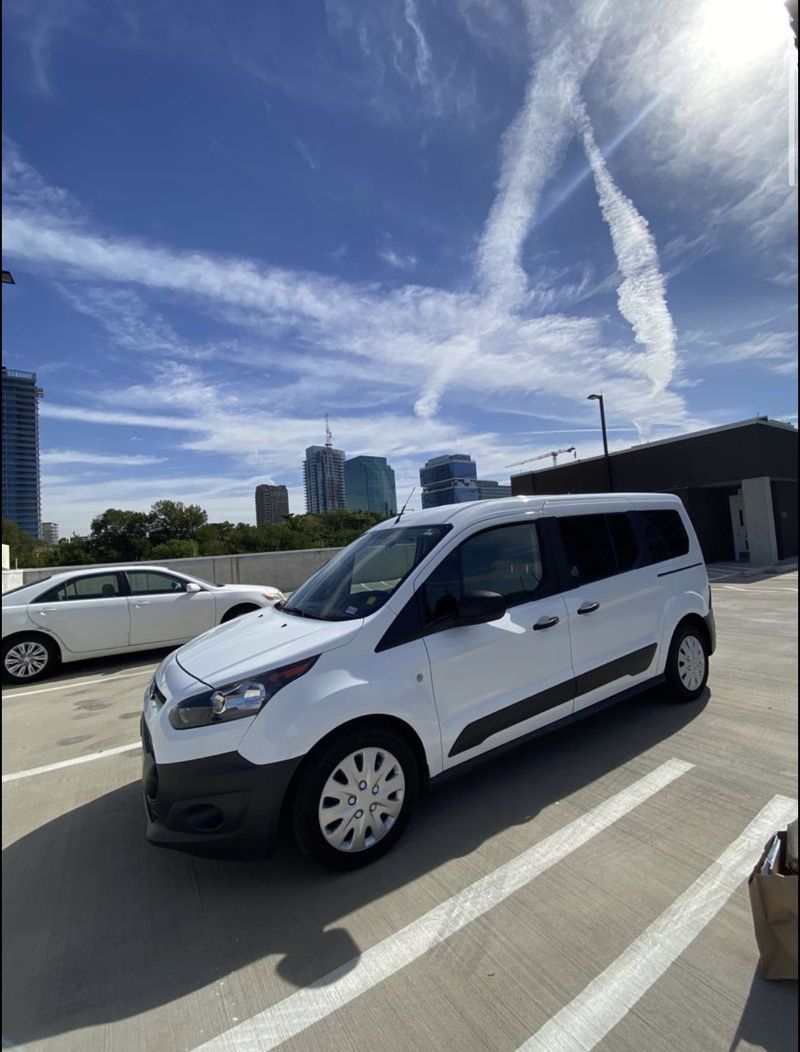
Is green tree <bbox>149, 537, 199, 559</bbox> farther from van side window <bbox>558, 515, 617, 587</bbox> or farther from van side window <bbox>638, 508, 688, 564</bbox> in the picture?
van side window <bbox>558, 515, 617, 587</bbox>

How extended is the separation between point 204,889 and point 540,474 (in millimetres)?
28369

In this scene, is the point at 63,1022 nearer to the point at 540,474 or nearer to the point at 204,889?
the point at 204,889

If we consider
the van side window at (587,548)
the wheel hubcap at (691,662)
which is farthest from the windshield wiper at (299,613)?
the wheel hubcap at (691,662)

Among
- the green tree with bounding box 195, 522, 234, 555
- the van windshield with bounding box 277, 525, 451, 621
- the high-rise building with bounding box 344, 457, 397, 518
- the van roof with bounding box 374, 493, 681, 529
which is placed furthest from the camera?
the high-rise building with bounding box 344, 457, 397, 518

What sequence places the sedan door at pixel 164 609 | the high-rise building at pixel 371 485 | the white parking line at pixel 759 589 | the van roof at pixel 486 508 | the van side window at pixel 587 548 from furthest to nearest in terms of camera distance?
the high-rise building at pixel 371 485, the white parking line at pixel 759 589, the sedan door at pixel 164 609, the van side window at pixel 587 548, the van roof at pixel 486 508

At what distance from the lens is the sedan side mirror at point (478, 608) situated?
A: 3.27 meters

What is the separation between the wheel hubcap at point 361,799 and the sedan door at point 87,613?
652 centimetres

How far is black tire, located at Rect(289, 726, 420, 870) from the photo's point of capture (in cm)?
281

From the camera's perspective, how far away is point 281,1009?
2141 millimetres

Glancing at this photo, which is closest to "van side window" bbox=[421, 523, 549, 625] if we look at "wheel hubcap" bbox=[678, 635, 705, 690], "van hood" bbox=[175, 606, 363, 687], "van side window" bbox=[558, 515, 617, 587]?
"van side window" bbox=[558, 515, 617, 587]

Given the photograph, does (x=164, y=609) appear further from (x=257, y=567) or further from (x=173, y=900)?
(x=257, y=567)

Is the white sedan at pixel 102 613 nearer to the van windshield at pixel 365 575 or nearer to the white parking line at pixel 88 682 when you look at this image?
the white parking line at pixel 88 682

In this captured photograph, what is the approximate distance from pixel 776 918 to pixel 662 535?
3.36 m

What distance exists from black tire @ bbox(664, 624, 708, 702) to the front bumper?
11.2 ft
